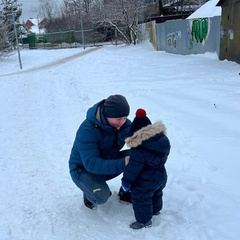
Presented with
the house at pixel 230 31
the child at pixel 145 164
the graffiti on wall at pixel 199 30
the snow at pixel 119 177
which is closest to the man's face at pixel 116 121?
the child at pixel 145 164

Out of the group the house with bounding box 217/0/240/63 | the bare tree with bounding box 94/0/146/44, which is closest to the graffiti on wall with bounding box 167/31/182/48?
the house with bounding box 217/0/240/63

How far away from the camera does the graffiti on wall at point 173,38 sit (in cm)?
2126

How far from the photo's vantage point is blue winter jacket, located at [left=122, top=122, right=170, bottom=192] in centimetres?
287

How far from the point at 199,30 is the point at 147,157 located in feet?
53.6

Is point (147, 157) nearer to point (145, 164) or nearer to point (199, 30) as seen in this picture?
point (145, 164)

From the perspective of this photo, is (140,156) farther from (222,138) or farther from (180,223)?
(222,138)

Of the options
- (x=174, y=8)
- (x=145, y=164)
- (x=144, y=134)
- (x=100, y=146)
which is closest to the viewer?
(x=144, y=134)

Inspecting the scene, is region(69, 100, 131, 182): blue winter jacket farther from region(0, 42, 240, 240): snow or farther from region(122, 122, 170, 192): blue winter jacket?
region(0, 42, 240, 240): snow

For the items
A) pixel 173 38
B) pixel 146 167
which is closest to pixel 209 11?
pixel 173 38

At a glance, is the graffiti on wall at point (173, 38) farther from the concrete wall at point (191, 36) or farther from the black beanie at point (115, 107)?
the black beanie at point (115, 107)

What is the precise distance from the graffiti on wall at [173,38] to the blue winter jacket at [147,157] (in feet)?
61.8

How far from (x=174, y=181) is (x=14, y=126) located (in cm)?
420

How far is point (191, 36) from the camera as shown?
1920cm

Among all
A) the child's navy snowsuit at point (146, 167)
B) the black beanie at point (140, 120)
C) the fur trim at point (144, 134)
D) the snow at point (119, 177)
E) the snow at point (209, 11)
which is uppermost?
the snow at point (209, 11)
